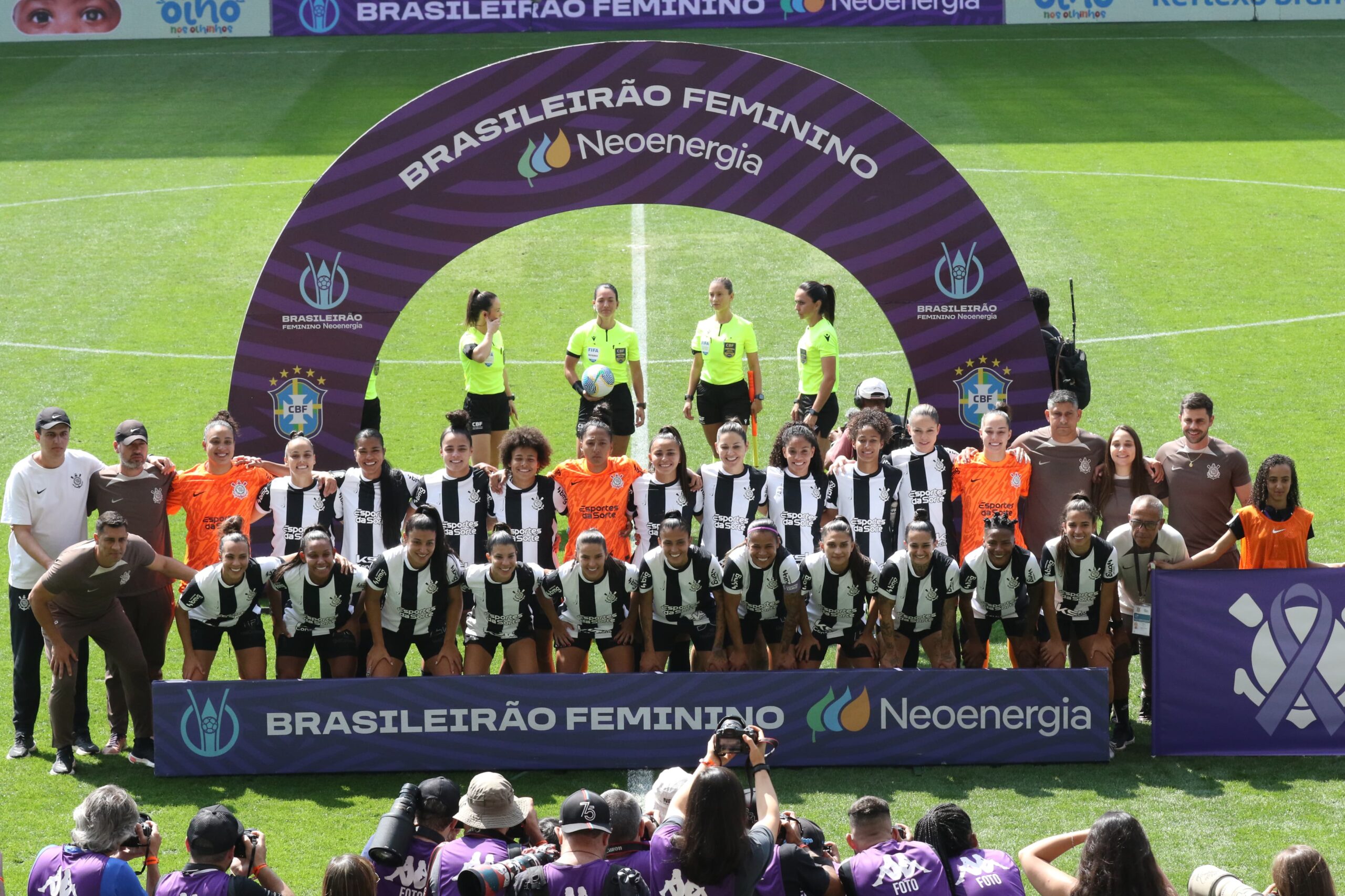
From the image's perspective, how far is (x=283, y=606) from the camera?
928 centimetres

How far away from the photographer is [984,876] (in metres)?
6.00

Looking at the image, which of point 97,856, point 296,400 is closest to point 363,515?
point 296,400

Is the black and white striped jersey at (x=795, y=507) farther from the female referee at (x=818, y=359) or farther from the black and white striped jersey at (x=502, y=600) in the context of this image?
the female referee at (x=818, y=359)

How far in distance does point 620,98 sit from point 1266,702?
19.1 ft

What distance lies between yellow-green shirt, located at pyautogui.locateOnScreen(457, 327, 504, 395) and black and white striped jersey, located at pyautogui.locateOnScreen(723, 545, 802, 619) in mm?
4307

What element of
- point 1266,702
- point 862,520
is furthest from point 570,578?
point 1266,702

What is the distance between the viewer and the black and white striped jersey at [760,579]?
917cm

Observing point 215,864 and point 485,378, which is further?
point 485,378

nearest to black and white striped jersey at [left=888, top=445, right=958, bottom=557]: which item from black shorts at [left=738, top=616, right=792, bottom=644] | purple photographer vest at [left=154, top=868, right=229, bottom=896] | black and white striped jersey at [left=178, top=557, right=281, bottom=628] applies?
black shorts at [left=738, top=616, right=792, bottom=644]

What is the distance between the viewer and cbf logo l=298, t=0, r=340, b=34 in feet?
101

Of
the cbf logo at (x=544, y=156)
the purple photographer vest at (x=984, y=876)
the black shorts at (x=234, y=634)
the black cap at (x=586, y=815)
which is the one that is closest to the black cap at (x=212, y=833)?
the black cap at (x=586, y=815)

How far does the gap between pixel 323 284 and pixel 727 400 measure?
3478 mm

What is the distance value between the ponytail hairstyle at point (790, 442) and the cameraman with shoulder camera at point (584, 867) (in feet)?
14.5

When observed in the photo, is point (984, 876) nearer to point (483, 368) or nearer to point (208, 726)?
point (208, 726)
